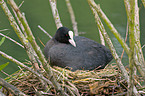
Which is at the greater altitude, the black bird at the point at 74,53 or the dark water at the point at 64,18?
the dark water at the point at 64,18

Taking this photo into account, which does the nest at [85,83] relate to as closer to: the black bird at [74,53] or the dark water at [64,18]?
the black bird at [74,53]

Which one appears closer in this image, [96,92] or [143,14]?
[96,92]

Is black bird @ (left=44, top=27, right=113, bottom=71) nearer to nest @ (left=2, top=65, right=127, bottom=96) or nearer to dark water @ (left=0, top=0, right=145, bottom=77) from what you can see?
nest @ (left=2, top=65, right=127, bottom=96)

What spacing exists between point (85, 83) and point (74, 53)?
689mm

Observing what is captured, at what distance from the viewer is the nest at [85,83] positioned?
2.10 meters

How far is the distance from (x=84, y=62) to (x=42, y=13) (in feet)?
12.9

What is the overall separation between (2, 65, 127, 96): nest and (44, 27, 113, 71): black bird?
38 cm

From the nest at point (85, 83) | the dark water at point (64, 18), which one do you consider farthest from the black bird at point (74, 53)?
the dark water at point (64, 18)

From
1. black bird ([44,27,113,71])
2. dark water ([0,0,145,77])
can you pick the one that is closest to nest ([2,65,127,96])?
black bird ([44,27,113,71])

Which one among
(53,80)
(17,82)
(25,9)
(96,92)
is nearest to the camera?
(53,80)

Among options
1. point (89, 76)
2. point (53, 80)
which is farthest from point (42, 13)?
point (53, 80)

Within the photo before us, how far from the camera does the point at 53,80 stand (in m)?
1.44

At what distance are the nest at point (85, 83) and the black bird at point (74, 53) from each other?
38 centimetres

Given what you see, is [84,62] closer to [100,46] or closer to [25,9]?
[100,46]
